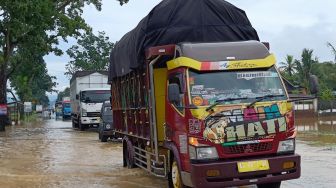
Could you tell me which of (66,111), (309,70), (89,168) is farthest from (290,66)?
(89,168)

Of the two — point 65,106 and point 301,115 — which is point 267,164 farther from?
point 65,106

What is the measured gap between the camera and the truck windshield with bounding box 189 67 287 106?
27.8 ft

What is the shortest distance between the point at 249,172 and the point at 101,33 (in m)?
88.3

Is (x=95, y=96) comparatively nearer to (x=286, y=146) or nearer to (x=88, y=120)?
(x=88, y=120)

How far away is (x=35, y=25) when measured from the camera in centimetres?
2986

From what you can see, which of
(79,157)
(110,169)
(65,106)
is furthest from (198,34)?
(65,106)

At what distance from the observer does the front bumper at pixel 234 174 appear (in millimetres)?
8000

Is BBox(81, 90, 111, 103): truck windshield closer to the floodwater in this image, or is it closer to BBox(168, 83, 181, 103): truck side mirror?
the floodwater

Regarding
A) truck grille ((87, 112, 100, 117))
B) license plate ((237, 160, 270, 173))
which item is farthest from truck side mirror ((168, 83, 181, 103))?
truck grille ((87, 112, 100, 117))

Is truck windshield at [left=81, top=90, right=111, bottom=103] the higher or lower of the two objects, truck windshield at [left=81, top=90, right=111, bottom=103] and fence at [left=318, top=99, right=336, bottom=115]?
the higher

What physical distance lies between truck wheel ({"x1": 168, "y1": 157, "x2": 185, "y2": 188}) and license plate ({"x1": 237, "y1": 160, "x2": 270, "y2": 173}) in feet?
3.86

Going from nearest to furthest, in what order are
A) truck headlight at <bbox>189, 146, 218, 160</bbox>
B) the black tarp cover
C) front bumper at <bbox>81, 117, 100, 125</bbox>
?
truck headlight at <bbox>189, 146, 218, 160</bbox> < the black tarp cover < front bumper at <bbox>81, 117, 100, 125</bbox>

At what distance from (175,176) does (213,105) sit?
173 cm

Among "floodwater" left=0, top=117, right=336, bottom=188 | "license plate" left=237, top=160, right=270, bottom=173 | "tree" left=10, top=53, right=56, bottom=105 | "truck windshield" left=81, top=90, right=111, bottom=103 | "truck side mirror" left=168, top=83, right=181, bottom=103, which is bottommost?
"floodwater" left=0, top=117, right=336, bottom=188
